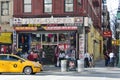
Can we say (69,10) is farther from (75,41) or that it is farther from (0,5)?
(0,5)

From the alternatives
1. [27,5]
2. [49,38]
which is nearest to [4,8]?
[27,5]

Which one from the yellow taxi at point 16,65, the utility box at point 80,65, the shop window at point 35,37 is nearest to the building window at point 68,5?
the shop window at point 35,37

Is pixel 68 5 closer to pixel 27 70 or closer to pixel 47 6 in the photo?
pixel 47 6

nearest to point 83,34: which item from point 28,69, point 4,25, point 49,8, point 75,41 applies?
point 75,41

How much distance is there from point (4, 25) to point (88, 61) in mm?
9950

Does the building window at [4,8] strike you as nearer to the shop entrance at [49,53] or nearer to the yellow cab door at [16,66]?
the shop entrance at [49,53]

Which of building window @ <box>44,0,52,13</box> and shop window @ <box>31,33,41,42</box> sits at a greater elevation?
building window @ <box>44,0,52,13</box>

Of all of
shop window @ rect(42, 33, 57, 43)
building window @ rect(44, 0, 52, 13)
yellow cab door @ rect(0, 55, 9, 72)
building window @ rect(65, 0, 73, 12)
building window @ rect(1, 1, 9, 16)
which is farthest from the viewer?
building window @ rect(1, 1, 9, 16)

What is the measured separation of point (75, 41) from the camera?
1895 inches

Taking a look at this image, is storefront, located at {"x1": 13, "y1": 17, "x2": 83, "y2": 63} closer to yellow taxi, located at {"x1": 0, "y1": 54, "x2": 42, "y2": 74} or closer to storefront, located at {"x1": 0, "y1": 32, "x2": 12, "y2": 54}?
storefront, located at {"x1": 0, "y1": 32, "x2": 12, "y2": 54}

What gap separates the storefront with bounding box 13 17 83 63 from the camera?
4762 cm

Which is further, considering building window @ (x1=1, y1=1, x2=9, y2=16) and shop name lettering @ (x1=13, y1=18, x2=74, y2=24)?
building window @ (x1=1, y1=1, x2=9, y2=16)

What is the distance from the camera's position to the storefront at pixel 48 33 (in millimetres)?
47625

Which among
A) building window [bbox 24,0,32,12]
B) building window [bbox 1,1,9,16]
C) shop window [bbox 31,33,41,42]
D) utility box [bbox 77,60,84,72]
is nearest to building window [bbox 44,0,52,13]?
building window [bbox 24,0,32,12]
